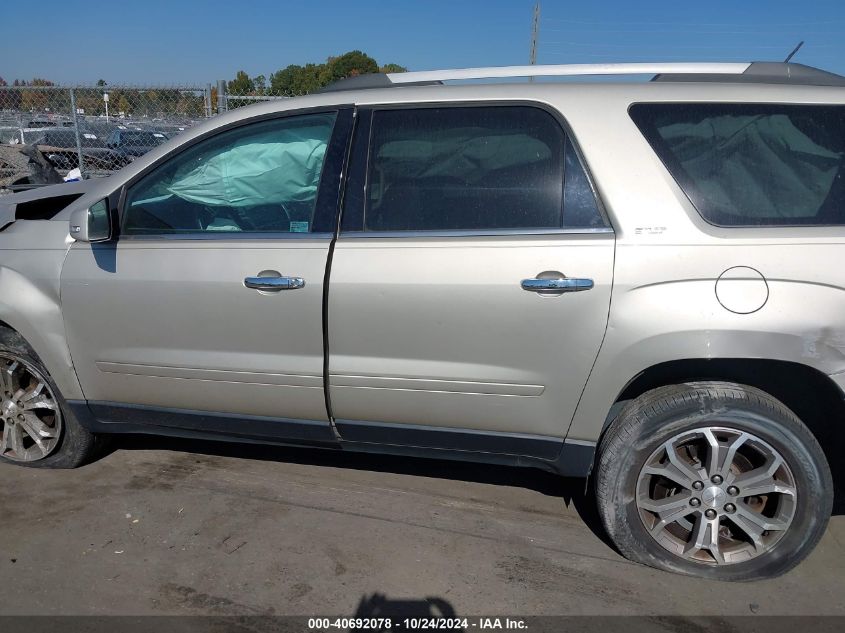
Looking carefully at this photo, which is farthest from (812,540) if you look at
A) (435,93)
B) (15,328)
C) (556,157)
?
(15,328)

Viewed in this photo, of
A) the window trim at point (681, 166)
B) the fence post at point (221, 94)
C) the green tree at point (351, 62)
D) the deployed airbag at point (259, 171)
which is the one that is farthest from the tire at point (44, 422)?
the green tree at point (351, 62)

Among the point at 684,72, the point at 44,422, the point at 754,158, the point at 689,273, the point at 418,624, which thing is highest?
the point at 684,72

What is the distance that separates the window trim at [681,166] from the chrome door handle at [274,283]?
1.50 m

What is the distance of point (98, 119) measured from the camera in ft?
32.7

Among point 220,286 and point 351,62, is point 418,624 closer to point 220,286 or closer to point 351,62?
point 220,286

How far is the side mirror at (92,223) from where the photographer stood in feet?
10.2

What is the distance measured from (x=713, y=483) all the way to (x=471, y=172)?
5.20ft

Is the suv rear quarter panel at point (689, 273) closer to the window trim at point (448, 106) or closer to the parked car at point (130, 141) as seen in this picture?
the window trim at point (448, 106)

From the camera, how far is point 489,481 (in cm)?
367

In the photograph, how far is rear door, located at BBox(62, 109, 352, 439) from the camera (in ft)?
9.80

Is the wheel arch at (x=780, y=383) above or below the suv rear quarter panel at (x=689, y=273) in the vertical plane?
below

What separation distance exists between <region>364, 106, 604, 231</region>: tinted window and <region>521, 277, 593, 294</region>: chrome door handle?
23 centimetres

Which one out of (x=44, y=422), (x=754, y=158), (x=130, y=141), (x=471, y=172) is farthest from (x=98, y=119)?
(x=754, y=158)

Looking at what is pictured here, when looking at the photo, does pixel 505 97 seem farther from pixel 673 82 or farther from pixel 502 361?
pixel 502 361
